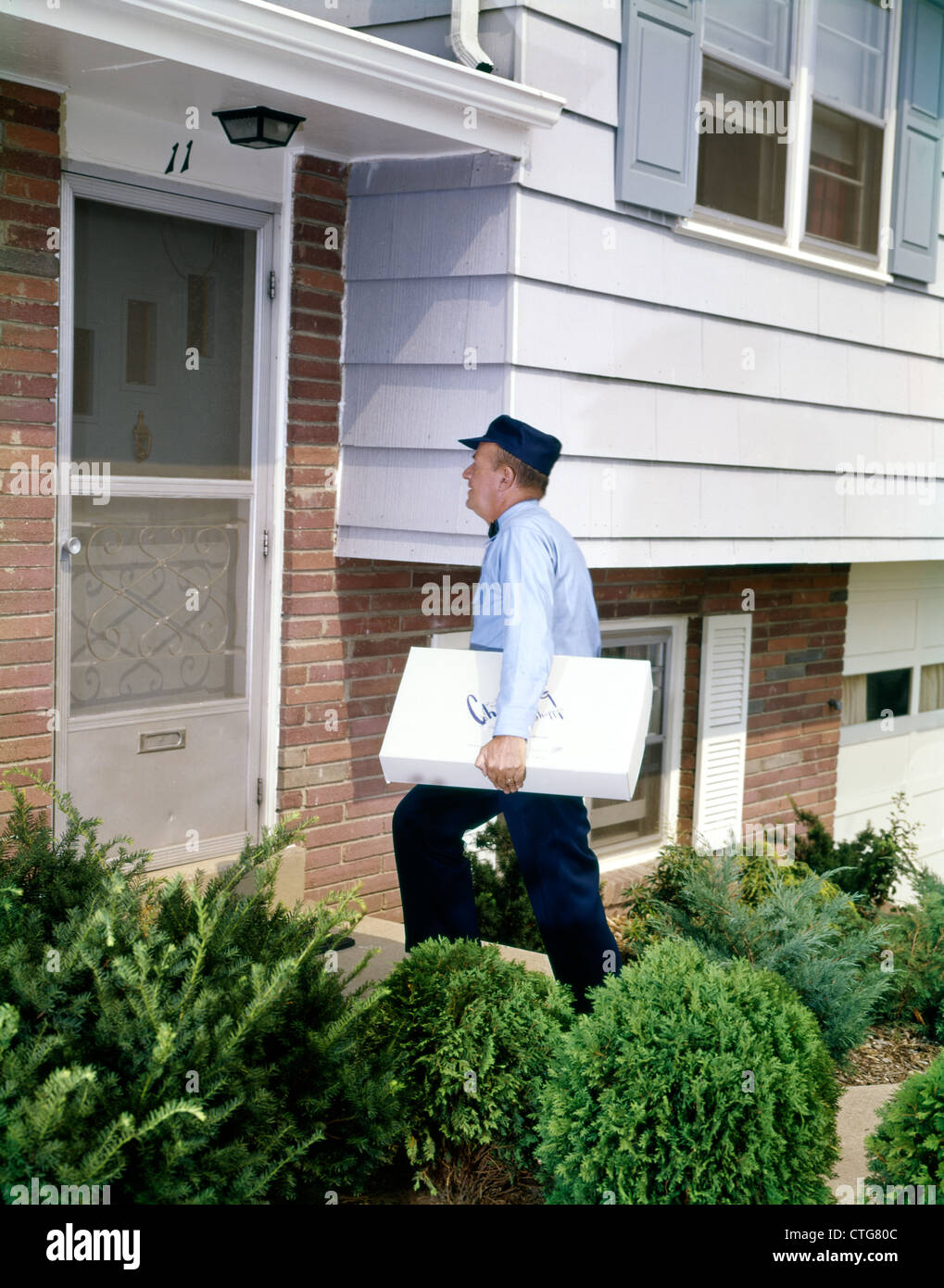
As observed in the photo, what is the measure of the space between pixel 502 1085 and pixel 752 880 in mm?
2531

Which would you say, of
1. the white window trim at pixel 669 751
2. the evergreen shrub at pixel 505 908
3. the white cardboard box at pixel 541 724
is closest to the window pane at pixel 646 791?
the white window trim at pixel 669 751

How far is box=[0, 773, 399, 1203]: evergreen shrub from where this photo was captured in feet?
7.90

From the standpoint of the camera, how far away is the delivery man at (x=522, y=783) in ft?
11.3

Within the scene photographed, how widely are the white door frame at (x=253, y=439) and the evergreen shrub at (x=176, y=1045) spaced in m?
1.29

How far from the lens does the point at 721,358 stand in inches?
216

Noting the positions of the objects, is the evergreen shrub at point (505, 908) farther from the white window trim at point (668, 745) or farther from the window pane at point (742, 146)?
the window pane at point (742, 146)

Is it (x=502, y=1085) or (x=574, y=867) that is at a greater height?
(x=574, y=867)

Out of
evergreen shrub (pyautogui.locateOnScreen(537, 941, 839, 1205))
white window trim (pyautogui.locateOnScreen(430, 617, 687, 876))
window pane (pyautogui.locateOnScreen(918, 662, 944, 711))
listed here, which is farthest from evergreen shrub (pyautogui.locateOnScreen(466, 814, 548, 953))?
window pane (pyautogui.locateOnScreen(918, 662, 944, 711))

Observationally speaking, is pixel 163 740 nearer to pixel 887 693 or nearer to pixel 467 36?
pixel 467 36

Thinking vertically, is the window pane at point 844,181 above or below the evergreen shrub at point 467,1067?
above

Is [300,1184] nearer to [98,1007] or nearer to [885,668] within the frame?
[98,1007]

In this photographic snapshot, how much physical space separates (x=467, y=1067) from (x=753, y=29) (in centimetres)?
477

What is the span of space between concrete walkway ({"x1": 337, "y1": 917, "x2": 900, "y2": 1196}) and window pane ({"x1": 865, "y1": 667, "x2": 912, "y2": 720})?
456cm

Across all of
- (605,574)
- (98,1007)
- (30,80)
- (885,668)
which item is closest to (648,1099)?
(98,1007)
